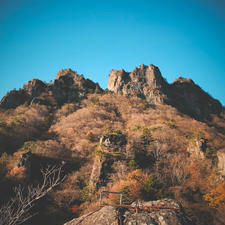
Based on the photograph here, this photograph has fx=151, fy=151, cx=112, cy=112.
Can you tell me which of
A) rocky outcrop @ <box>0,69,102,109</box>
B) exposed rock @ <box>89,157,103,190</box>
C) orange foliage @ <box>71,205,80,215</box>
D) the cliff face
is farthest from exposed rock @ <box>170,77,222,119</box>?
orange foliage @ <box>71,205,80,215</box>

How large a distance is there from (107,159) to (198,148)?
698 inches

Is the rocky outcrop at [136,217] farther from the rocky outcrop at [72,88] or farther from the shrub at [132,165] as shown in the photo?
the rocky outcrop at [72,88]

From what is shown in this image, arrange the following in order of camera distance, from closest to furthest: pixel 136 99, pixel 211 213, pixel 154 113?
1. pixel 211 213
2. pixel 154 113
3. pixel 136 99

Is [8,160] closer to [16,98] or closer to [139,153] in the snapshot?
[139,153]

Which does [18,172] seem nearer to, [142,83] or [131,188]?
[131,188]

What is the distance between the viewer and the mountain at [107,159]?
18.9 metres

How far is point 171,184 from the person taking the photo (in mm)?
25406

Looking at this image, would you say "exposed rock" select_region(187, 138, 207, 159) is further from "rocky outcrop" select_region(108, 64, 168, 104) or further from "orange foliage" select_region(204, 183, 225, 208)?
"rocky outcrop" select_region(108, 64, 168, 104)

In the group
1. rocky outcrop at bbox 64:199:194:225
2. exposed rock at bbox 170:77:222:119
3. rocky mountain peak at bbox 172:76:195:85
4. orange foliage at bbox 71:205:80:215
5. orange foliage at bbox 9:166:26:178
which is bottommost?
orange foliage at bbox 71:205:80:215

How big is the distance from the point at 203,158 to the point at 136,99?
179 ft

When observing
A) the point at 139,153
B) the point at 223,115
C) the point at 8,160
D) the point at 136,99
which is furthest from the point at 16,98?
the point at 223,115

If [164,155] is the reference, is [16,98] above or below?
above

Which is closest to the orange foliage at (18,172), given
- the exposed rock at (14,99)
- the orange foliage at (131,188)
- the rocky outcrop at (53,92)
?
the orange foliage at (131,188)

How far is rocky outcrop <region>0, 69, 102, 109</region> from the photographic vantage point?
66.5m
